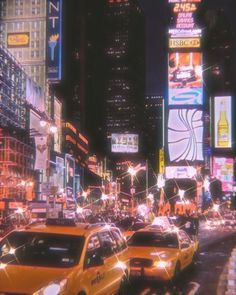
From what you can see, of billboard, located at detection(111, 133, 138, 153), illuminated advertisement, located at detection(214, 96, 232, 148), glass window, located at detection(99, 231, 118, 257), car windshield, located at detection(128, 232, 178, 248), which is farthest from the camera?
illuminated advertisement, located at detection(214, 96, 232, 148)

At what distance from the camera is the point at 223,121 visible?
12825 centimetres

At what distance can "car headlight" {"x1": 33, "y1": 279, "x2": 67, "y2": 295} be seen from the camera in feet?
25.9

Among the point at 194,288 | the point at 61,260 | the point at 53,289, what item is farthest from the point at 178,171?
the point at 53,289

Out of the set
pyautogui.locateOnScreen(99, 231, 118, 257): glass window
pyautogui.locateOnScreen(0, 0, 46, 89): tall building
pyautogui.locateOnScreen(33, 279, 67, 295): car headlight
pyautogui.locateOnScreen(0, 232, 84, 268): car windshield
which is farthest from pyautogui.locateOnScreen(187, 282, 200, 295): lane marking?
pyautogui.locateOnScreen(0, 0, 46, 89): tall building

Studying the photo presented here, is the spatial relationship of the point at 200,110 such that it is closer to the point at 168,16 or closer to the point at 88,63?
the point at 168,16

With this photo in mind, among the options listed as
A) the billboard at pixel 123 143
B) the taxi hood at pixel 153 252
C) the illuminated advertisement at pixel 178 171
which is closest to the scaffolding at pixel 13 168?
the billboard at pixel 123 143

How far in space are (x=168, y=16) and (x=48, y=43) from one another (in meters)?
22.4

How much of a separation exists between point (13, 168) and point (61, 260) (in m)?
63.7

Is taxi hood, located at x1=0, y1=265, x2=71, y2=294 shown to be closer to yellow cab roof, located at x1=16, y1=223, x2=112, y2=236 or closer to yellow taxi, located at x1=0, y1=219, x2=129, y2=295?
yellow taxi, located at x1=0, y1=219, x2=129, y2=295

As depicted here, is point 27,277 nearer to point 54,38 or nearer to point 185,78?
point 185,78

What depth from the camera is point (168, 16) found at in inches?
3959

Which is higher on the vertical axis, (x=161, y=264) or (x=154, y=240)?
(x=154, y=240)

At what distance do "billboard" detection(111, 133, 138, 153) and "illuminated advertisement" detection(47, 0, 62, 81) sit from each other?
22.8 metres

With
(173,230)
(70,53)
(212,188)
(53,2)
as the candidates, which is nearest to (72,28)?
(70,53)
